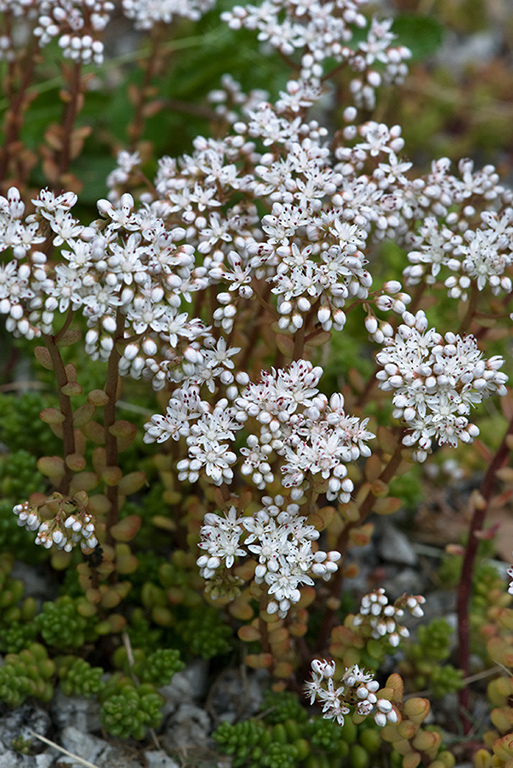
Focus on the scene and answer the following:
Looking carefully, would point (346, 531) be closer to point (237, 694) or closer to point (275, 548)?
point (275, 548)

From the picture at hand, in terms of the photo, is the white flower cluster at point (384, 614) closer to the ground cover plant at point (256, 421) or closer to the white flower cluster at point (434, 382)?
the ground cover plant at point (256, 421)

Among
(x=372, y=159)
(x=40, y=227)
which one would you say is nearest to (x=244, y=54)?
(x=372, y=159)

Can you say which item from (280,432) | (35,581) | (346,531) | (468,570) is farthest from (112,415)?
(468,570)

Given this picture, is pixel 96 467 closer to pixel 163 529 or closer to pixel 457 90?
pixel 163 529

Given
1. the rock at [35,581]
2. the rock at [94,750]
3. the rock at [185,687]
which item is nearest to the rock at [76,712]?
the rock at [94,750]

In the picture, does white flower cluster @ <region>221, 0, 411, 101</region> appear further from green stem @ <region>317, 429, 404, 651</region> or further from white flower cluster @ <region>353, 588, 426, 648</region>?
white flower cluster @ <region>353, 588, 426, 648</region>
